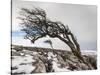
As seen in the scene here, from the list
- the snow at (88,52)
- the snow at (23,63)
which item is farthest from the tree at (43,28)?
the snow at (23,63)

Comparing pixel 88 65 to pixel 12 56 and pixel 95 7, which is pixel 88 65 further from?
pixel 12 56

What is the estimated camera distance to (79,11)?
273 centimetres

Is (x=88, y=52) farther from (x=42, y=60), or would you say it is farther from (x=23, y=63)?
(x=23, y=63)

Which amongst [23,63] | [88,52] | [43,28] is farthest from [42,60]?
[88,52]

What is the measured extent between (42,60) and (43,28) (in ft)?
1.36

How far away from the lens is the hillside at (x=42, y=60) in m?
2.45

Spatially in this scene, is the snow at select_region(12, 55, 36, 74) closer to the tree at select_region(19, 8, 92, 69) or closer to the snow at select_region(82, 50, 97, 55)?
the tree at select_region(19, 8, 92, 69)

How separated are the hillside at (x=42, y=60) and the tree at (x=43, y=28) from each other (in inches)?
3.9

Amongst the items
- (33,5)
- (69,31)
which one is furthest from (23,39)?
(69,31)

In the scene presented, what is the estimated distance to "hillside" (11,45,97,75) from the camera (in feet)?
8.02

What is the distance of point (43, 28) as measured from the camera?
2584 mm

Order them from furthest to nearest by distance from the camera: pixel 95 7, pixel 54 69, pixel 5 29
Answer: pixel 95 7
pixel 54 69
pixel 5 29

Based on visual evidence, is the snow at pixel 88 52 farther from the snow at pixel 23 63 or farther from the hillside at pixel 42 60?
the snow at pixel 23 63

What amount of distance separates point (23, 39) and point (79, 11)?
2.85ft
